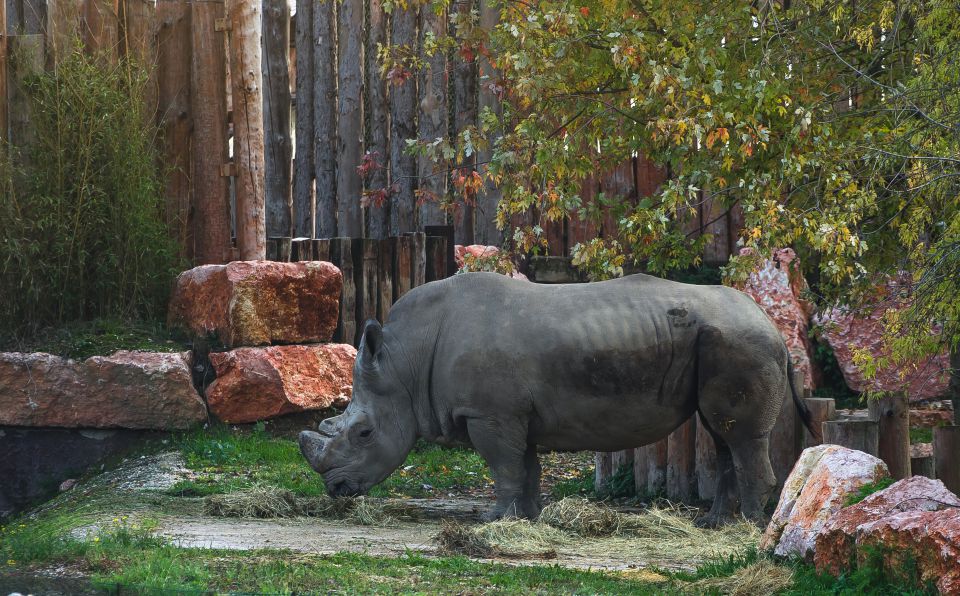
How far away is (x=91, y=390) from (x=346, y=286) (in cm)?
251

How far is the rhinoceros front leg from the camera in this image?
302 inches

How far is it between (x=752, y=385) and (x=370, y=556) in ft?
9.04

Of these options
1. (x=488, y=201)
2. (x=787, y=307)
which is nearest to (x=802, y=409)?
(x=787, y=307)

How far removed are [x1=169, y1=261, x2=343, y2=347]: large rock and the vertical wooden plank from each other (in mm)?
1696

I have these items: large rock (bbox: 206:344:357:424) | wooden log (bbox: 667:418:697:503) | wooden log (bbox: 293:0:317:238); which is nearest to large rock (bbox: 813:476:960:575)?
wooden log (bbox: 667:418:697:503)

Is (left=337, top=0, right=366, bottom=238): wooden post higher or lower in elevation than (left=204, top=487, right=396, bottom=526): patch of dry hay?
higher

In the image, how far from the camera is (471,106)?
13.7 m

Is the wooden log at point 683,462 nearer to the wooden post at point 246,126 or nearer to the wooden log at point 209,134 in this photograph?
the wooden post at point 246,126

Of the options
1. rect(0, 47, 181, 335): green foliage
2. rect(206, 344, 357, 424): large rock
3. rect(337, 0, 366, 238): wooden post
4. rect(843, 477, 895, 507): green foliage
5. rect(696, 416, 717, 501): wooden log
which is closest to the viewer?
rect(843, 477, 895, 507): green foliage

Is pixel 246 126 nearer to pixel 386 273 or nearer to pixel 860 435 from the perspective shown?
pixel 386 273

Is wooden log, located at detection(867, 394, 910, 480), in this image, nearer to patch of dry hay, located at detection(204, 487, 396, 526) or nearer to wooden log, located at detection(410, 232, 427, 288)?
patch of dry hay, located at detection(204, 487, 396, 526)

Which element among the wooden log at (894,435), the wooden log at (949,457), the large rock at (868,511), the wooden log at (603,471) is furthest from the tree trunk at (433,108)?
the large rock at (868,511)

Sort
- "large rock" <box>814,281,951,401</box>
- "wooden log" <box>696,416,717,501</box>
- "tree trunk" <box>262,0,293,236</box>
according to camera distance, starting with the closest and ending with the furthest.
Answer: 1. "wooden log" <box>696,416,717,501</box>
2. "large rock" <box>814,281,951,401</box>
3. "tree trunk" <box>262,0,293,236</box>

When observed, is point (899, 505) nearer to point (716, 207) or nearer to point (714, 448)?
point (714, 448)
